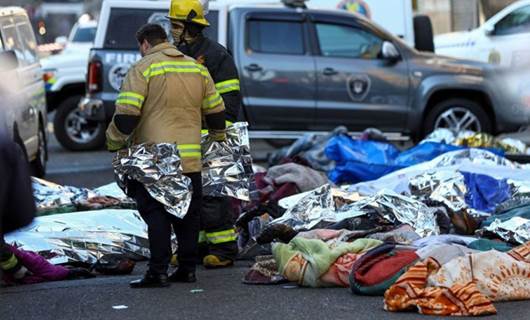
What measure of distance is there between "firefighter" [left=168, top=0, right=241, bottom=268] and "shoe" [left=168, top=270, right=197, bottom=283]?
0.62 metres

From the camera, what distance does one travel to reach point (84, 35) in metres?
25.2

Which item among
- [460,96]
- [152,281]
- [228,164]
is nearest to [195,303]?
[152,281]

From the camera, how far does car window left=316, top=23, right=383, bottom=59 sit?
1600 cm

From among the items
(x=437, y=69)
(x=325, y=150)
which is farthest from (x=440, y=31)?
(x=325, y=150)

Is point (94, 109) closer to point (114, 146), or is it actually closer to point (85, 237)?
point (85, 237)

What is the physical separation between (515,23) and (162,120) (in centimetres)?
1236

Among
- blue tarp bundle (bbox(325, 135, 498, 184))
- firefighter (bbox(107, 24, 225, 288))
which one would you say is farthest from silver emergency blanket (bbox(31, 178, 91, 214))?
blue tarp bundle (bbox(325, 135, 498, 184))

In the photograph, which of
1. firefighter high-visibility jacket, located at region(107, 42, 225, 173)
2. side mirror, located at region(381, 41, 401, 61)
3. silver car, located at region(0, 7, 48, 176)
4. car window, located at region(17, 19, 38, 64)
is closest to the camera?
firefighter high-visibility jacket, located at region(107, 42, 225, 173)

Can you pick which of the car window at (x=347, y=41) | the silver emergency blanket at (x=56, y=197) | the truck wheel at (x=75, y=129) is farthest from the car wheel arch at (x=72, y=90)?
the silver emergency blanket at (x=56, y=197)

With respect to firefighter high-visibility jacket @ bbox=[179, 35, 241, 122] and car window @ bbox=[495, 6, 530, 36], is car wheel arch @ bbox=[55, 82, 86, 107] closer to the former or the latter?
car window @ bbox=[495, 6, 530, 36]

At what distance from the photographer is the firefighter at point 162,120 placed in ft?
26.0

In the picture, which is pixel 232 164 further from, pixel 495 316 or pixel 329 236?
pixel 495 316

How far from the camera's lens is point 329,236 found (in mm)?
8648

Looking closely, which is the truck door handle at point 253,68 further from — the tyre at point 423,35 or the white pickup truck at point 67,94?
the white pickup truck at point 67,94
